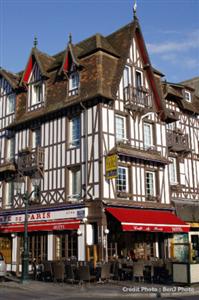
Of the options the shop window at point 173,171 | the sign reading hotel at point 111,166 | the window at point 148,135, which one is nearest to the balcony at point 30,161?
the sign reading hotel at point 111,166

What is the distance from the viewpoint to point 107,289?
1600 cm

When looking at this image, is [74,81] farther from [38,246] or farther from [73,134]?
[38,246]

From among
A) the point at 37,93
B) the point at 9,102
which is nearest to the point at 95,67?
the point at 37,93

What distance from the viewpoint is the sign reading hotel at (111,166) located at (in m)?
20.3

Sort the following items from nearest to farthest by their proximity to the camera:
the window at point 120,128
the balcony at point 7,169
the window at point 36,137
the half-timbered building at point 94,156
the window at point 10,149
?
1. the half-timbered building at point 94,156
2. the window at point 120,128
3. the window at point 36,137
4. the balcony at point 7,169
5. the window at point 10,149

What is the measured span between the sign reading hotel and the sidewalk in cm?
499

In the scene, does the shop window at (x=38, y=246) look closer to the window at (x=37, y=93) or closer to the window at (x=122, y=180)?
the window at (x=122, y=180)

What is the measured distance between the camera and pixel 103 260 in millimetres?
19797

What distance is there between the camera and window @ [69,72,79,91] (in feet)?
77.7

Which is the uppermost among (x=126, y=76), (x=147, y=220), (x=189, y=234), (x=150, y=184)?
(x=126, y=76)

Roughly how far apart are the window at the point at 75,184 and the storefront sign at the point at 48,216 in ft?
3.19

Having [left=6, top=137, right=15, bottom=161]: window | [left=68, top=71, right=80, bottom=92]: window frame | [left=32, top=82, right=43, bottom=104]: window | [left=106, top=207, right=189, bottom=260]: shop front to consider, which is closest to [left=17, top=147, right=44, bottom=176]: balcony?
[left=6, top=137, right=15, bottom=161]: window

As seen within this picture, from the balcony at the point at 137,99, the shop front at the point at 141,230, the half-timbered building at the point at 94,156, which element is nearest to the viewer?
the shop front at the point at 141,230

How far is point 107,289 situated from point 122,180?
7.29m
